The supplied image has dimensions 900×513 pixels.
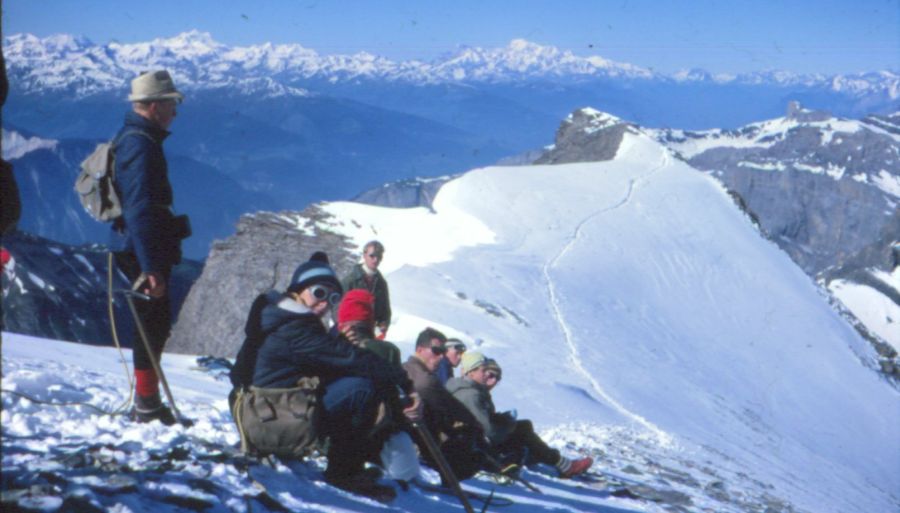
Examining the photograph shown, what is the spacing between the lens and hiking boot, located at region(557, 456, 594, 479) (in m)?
8.95

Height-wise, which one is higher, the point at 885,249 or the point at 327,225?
the point at 885,249

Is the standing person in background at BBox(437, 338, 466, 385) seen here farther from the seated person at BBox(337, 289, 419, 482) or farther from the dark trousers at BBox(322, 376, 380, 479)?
the dark trousers at BBox(322, 376, 380, 479)

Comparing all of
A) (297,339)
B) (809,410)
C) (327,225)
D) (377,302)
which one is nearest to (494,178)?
(327,225)

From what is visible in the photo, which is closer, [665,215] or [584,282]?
[584,282]

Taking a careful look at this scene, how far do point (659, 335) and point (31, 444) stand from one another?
2302 centimetres

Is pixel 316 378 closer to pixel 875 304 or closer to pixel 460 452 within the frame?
pixel 460 452

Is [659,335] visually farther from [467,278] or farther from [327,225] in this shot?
[327,225]

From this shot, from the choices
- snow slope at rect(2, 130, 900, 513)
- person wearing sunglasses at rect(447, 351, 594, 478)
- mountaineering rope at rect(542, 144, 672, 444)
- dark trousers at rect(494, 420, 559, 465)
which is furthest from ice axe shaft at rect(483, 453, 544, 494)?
mountaineering rope at rect(542, 144, 672, 444)

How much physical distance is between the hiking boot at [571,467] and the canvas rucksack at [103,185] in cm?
527

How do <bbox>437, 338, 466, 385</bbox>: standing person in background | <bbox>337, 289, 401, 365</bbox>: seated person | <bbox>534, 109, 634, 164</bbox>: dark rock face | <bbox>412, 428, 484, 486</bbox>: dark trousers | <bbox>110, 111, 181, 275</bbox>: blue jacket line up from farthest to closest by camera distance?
<bbox>534, 109, 634, 164</bbox>: dark rock face < <bbox>437, 338, 466, 385</bbox>: standing person in background < <bbox>412, 428, 484, 486</bbox>: dark trousers < <bbox>337, 289, 401, 365</bbox>: seated person < <bbox>110, 111, 181, 275</bbox>: blue jacket

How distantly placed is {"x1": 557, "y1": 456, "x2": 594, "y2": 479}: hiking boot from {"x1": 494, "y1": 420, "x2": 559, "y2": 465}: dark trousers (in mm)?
103

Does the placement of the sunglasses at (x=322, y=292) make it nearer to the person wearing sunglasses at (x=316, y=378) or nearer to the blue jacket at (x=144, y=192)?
the person wearing sunglasses at (x=316, y=378)

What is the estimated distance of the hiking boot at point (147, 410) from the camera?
6732 millimetres

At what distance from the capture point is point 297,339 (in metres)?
5.77
